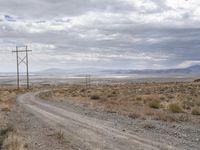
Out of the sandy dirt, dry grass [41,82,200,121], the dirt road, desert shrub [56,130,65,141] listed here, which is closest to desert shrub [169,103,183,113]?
dry grass [41,82,200,121]

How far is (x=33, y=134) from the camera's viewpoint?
1638 centimetres

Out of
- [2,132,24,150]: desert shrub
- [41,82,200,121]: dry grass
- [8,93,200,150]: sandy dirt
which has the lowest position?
[41,82,200,121]: dry grass

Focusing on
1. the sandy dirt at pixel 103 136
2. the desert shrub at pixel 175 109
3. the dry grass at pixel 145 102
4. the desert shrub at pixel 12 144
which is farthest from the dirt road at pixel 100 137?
the desert shrub at pixel 175 109

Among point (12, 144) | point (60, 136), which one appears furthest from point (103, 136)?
point (12, 144)

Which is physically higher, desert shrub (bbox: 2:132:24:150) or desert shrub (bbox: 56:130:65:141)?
desert shrub (bbox: 2:132:24:150)

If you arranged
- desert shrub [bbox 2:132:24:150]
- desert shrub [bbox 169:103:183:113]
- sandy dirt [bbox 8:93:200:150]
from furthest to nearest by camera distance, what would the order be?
desert shrub [bbox 169:103:183:113]
sandy dirt [bbox 8:93:200:150]
desert shrub [bbox 2:132:24:150]

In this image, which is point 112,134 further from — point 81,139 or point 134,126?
point 134,126

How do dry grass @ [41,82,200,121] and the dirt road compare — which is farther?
dry grass @ [41,82,200,121]

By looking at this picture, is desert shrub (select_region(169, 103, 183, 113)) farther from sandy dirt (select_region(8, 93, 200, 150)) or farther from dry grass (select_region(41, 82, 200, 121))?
sandy dirt (select_region(8, 93, 200, 150))

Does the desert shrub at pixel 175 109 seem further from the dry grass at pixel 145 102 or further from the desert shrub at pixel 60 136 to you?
the desert shrub at pixel 60 136

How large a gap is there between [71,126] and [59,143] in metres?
4.84

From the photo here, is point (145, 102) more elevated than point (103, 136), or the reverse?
point (103, 136)

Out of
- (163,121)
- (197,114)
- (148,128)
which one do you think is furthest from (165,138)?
(197,114)

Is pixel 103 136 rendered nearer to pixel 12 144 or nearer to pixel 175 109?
pixel 12 144
